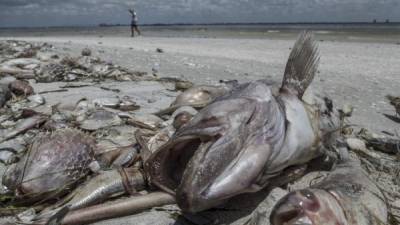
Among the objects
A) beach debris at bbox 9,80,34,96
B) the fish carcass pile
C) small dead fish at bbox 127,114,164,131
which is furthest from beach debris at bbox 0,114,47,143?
beach debris at bbox 9,80,34,96

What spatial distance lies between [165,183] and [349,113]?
3.43 metres

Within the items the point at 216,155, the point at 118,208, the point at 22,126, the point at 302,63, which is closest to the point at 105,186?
the point at 118,208

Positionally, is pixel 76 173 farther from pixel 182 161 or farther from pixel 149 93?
pixel 149 93

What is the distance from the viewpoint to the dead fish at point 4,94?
5.41 m

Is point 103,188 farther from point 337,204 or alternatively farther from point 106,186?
point 337,204

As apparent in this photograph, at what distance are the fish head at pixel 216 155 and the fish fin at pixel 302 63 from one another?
18.1 inches

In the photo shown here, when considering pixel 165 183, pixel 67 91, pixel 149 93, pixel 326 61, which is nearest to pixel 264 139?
pixel 165 183

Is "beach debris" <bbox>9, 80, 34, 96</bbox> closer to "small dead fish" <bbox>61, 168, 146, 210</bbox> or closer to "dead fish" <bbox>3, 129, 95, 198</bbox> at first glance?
"dead fish" <bbox>3, 129, 95, 198</bbox>

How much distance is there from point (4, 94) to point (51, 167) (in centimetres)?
315

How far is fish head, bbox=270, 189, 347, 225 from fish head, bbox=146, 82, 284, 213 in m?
A: 0.36

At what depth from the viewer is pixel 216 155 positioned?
2189 mm

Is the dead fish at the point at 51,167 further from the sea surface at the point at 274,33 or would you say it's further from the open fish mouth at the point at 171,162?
the sea surface at the point at 274,33

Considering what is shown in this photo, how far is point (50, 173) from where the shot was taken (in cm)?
287

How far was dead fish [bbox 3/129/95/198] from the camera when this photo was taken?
2818 millimetres
